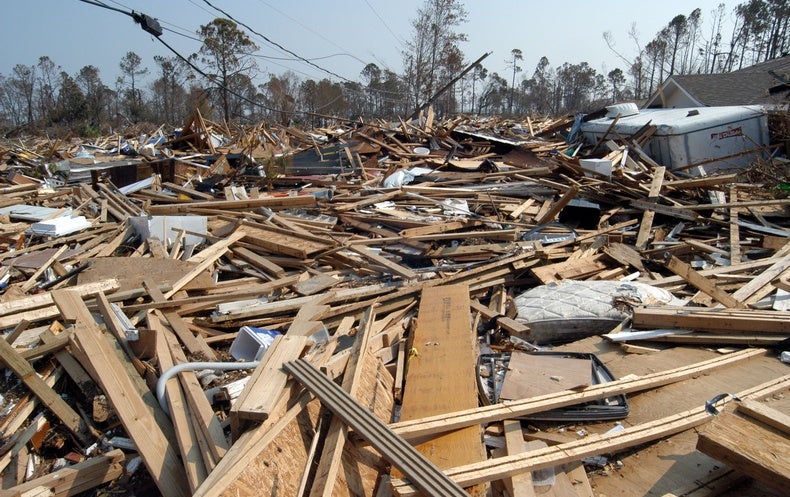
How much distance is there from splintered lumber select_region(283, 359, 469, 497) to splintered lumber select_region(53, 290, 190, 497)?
0.77 metres

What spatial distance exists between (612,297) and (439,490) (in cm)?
329

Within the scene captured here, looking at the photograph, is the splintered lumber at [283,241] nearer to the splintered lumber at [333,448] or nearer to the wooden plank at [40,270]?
the wooden plank at [40,270]

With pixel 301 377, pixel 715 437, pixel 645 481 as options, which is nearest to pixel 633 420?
pixel 645 481

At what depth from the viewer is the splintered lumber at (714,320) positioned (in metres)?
4.11

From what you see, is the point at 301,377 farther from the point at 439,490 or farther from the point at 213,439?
the point at 439,490

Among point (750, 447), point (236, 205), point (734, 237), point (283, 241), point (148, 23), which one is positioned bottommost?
point (750, 447)

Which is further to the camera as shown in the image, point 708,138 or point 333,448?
point 708,138

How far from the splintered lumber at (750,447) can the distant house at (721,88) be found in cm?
1629

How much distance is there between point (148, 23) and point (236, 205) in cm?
312

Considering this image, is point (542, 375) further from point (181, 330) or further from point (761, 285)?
point (761, 285)

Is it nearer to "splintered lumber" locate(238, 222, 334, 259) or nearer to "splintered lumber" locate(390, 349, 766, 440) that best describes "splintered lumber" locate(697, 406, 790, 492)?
"splintered lumber" locate(390, 349, 766, 440)

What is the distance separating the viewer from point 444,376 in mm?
3527

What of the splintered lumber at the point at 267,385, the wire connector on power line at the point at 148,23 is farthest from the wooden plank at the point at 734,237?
the wire connector on power line at the point at 148,23

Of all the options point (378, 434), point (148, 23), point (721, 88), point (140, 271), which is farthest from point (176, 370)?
point (721, 88)
